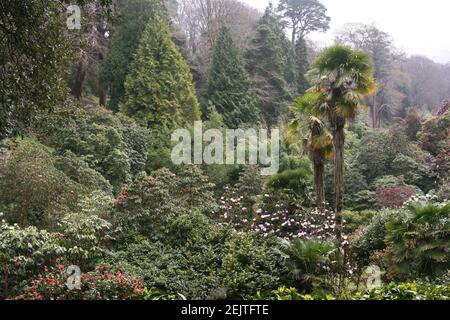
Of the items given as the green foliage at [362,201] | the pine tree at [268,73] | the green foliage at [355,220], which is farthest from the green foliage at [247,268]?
the pine tree at [268,73]

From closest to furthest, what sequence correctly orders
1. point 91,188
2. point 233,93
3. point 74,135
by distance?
point 91,188, point 74,135, point 233,93

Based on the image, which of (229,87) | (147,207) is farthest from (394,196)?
(229,87)

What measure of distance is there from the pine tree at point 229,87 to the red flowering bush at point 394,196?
8721 millimetres

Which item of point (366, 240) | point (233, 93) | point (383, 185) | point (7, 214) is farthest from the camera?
point (233, 93)

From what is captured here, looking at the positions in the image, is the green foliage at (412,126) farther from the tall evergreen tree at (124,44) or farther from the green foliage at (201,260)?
the green foliage at (201,260)

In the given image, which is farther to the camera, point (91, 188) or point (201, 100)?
point (201, 100)

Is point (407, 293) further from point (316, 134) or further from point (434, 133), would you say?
point (434, 133)

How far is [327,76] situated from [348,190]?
9779 mm

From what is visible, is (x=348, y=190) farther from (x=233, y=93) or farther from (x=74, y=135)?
(x=74, y=135)

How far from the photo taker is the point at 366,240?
11602 mm

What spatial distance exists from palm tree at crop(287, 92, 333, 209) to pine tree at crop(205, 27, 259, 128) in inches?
456

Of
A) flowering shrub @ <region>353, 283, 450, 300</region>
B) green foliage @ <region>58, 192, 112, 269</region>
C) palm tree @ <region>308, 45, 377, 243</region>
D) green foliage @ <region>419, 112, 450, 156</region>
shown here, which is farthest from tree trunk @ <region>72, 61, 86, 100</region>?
flowering shrub @ <region>353, 283, 450, 300</region>
